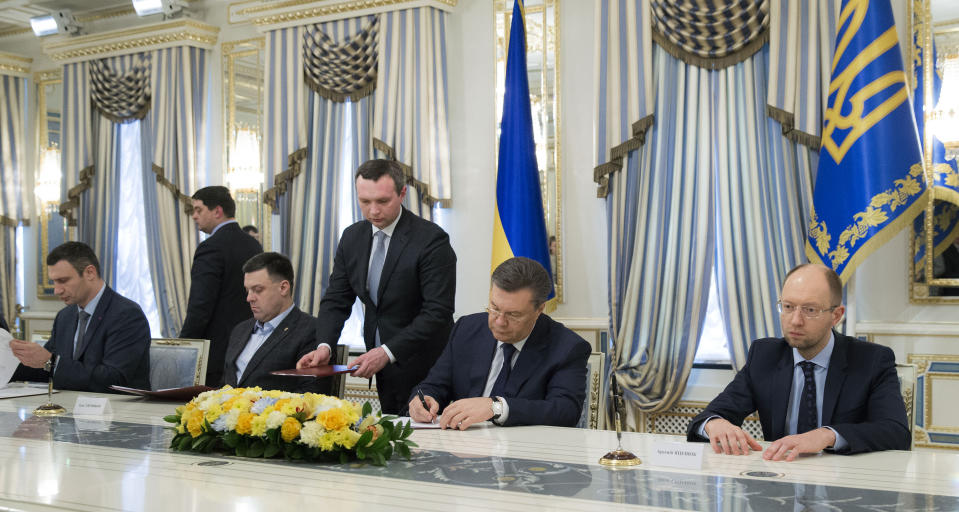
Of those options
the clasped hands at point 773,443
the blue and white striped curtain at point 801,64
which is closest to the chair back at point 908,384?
the clasped hands at point 773,443

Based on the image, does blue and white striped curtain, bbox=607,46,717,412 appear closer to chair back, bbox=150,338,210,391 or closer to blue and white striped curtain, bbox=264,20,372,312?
blue and white striped curtain, bbox=264,20,372,312

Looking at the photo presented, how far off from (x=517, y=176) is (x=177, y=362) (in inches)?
97.1

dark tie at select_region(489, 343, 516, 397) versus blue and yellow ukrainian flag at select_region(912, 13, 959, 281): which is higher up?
blue and yellow ukrainian flag at select_region(912, 13, 959, 281)

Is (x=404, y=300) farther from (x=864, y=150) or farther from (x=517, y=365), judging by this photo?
(x=864, y=150)

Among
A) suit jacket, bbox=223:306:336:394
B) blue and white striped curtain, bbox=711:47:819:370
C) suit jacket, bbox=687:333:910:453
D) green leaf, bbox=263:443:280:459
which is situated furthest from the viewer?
blue and white striped curtain, bbox=711:47:819:370

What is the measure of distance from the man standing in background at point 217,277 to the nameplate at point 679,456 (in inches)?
129

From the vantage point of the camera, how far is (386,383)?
→ 3.85 meters

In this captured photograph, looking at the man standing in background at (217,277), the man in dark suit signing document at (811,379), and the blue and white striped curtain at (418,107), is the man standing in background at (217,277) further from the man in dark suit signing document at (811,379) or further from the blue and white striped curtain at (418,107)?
the man in dark suit signing document at (811,379)

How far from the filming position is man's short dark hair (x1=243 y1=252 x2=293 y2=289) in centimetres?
395

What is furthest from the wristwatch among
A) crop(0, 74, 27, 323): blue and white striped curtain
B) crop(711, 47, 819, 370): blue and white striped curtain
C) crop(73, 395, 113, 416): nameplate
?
crop(0, 74, 27, 323): blue and white striped curtain

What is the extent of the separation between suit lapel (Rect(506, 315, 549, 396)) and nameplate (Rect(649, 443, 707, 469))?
742 mm

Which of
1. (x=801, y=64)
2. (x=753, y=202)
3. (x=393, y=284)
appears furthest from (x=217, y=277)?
(x=801, y=64)

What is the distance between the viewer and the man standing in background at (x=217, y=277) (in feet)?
16.6

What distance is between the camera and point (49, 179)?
8.38m
